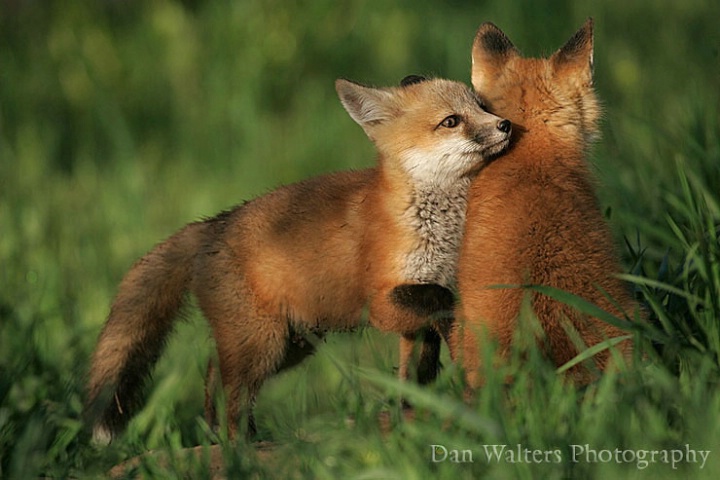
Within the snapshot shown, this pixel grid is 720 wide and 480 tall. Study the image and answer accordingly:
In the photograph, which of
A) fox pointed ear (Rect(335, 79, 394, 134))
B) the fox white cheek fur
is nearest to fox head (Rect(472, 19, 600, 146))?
the fox white cheek fur

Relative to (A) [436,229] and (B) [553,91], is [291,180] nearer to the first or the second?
(A) [436,229]

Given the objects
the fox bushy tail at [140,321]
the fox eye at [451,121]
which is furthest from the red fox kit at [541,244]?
the fox bushy tail at [140,321]

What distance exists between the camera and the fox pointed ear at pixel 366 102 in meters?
5.09

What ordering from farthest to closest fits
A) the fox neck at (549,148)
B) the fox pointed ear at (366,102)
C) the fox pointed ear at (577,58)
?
the fox pointed ear at (366,102)
the fox pointed ear at (577,58)
the fox neck at (549,148)

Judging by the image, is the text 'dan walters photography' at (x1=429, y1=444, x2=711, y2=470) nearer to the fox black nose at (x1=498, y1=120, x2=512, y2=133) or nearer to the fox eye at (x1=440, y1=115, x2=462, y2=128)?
the fox black nose at (x1=498, y1=120, x2=512, y2=133)

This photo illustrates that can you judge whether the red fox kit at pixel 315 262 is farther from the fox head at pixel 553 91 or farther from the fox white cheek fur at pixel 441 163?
the fox head at pixel 553 91

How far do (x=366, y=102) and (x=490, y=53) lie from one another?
76 cm

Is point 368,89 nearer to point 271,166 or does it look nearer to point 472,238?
point 472,238

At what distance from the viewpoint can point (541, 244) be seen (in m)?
3.91

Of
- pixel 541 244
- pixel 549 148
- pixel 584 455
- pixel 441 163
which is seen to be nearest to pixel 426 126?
pixel 441 163

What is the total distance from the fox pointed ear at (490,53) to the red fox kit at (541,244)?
0.33 m

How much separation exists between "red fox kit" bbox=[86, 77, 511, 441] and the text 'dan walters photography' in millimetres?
1173

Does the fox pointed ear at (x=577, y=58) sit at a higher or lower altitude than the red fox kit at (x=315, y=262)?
higher

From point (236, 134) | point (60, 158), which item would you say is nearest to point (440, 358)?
point (236, 134)
